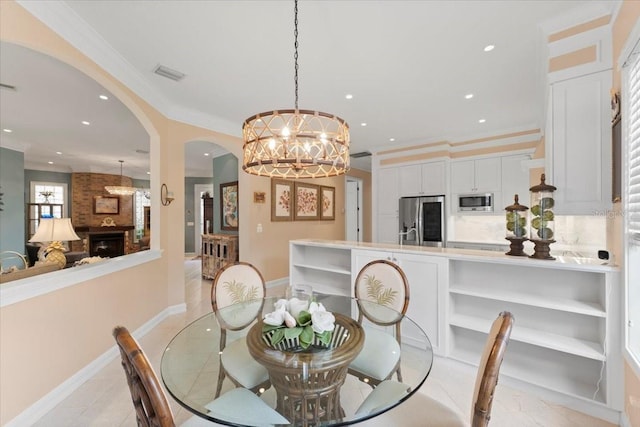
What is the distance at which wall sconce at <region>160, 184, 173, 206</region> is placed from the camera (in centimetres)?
335

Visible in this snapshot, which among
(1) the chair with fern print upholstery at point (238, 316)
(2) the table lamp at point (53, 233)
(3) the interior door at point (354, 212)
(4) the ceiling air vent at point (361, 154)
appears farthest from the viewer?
(3) the interior door at point (354, 212)

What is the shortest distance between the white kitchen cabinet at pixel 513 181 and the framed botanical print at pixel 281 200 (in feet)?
12.0

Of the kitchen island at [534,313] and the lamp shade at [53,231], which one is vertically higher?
the lamp shade at [53,231]

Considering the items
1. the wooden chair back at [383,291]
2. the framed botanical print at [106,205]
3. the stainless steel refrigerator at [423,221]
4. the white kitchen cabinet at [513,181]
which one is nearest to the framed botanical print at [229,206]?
the stainless steel refrigerator at [423,221]

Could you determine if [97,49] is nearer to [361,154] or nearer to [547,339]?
[547,339]

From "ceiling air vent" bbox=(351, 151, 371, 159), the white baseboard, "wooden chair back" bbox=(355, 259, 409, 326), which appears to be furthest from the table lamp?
"ceiling air vent" bbox=(351, 151, 371, 159)

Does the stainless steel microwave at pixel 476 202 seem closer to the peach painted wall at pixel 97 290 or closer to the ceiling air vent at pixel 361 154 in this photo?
the ceiling air vent at pixel 361 154

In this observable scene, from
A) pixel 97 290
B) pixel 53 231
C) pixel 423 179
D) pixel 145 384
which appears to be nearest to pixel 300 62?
pixel 145 384

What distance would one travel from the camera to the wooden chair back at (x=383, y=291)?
205 cm

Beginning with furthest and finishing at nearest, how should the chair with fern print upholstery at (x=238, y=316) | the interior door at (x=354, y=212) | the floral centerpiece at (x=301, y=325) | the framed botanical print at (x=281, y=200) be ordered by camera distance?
the interior door at (x=354, y=212), the framed botanical print at (x=281, y=200), the chair with fern print upholstery at (x=238, y=316), the floral centerpiece at (x=301, y=325)

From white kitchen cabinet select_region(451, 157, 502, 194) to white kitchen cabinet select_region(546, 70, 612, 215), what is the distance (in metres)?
2.83

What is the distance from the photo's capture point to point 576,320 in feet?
6.61

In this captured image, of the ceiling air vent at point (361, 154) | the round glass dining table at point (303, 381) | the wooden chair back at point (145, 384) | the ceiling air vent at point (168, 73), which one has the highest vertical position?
the ceiling air vent at point (168, 73)

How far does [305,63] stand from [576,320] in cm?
306
